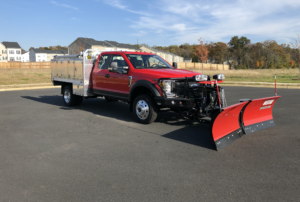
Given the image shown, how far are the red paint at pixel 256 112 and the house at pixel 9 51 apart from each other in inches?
4285

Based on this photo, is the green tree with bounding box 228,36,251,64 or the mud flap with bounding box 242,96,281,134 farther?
the green tree with bounding box 228,36,251,64

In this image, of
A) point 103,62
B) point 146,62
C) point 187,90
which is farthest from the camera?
point 103,62

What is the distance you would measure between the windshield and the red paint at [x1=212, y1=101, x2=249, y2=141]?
3316 millimetres

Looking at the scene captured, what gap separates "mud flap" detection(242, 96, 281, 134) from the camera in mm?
6477

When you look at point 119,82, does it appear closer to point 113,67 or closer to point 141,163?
point 113,67

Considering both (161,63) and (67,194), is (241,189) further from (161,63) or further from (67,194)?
(161,63)

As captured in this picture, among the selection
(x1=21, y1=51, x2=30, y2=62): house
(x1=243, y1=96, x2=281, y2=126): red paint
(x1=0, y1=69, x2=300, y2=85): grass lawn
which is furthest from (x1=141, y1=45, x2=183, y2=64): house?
(x1=243, y1=96, x2=281, y2=126): red paint

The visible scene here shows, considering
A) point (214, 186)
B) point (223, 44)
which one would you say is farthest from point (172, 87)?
point (223, 44)

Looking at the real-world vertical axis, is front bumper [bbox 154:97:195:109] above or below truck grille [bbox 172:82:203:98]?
A: below

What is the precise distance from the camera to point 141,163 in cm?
467

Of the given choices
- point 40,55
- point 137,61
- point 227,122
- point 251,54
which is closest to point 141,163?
point 227,122

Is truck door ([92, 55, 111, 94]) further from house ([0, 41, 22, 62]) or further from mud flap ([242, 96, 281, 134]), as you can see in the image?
house ([0, 41, 22, 62])

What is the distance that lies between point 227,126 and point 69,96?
7.05 meters

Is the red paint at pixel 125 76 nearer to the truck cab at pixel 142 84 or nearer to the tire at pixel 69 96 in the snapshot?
the truck cab at pixel 142 84
